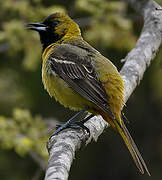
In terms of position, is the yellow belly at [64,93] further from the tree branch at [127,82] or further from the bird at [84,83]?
the tree branch at [127,82]

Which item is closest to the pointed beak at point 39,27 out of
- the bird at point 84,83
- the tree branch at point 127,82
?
the bird at point 84,83

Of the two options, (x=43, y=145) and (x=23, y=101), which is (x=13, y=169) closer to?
(x=23, y=101)

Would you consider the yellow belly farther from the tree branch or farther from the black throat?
the black throat

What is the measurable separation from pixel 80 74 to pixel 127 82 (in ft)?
1.55

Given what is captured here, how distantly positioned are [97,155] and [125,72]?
489cm

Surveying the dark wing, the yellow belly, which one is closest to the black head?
the dark wing

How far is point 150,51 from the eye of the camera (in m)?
5.14

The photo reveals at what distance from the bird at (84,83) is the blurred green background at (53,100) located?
4.05 ft

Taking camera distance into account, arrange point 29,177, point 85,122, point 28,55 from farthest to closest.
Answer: point 29,177
point 28,55
point 85,122

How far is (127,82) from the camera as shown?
4.77 metres

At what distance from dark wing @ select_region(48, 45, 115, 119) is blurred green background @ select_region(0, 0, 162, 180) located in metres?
1.30

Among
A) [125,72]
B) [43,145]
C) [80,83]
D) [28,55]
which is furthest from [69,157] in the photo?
[28,55]

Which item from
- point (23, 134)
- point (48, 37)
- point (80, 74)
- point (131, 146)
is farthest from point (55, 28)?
point (131, 146)

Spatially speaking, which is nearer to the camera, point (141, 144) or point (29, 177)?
point (29, 177)
